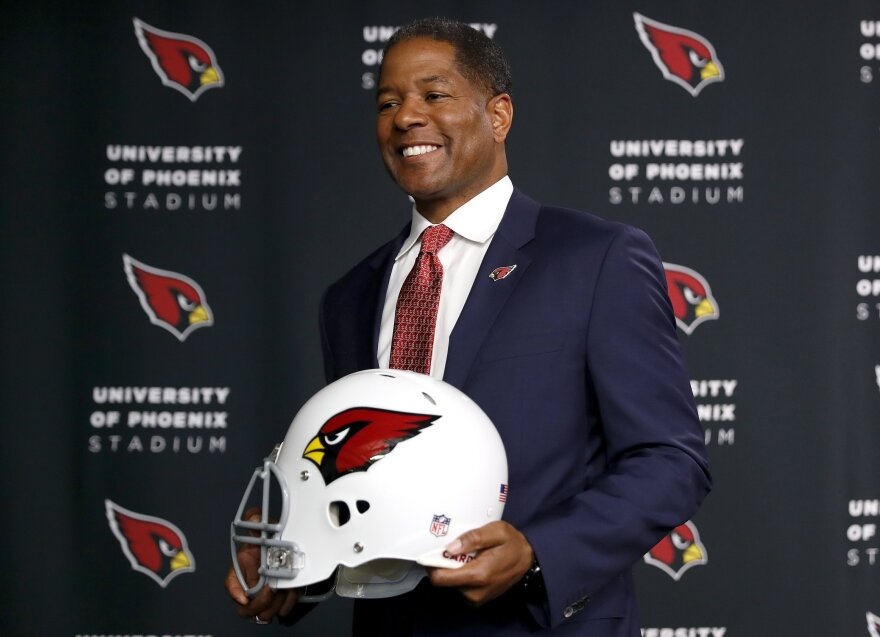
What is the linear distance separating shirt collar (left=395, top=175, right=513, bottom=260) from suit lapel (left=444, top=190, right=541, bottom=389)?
57 mm

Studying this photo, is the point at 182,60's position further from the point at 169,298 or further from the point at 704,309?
the point at 704,309

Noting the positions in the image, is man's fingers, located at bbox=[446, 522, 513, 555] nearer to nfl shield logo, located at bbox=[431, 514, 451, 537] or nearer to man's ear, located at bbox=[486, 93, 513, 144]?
nfl shield logo, located at bbox=[431, 514, 451, 537]

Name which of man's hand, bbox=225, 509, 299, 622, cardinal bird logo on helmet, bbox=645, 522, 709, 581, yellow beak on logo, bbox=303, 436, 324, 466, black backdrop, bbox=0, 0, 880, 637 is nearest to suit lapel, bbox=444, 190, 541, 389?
yellow beak on logo, bbox=303, 436, 324, 466

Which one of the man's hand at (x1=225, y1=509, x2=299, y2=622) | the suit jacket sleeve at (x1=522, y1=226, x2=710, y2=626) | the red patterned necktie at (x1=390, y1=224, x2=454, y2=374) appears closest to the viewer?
the suit jacket sleeve at (x1=522, y1=226, x2=710, y2=626)

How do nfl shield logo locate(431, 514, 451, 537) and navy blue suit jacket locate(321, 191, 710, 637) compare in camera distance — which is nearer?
nfl shield logo locate(431, 514, 451, 537)

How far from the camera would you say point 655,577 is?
11.3 feet

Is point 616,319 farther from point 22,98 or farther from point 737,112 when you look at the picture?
point 22,98

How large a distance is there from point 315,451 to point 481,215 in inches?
22.3

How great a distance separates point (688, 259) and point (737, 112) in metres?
0.51


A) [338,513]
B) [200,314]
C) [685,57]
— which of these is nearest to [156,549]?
[200,314]

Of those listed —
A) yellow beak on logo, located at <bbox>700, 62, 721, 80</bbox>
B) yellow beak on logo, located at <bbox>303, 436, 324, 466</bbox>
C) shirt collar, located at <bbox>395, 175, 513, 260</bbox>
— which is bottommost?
yellow beak on logo, located at <bbox>303, 436, 324, 466</bbox>

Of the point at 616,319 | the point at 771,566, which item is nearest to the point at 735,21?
the point at 771,566

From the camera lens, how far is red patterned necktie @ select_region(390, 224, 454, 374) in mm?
1835

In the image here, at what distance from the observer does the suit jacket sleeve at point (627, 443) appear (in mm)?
1547
